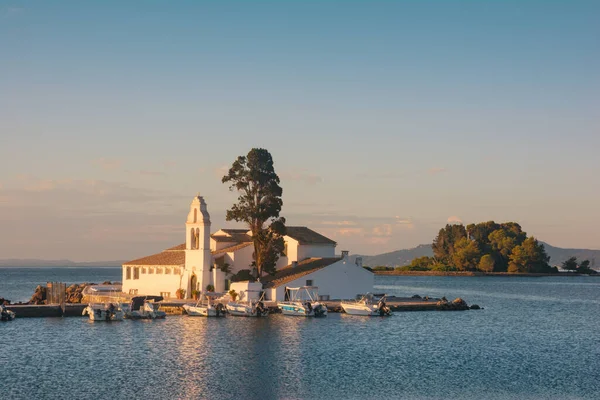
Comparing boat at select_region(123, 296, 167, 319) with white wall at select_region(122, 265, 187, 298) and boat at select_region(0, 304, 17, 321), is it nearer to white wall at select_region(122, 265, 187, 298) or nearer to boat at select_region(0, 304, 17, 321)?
A: boat at select_region(0, 304, 17, 321)

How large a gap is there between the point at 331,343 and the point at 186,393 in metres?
20.3

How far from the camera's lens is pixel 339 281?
86.4 m

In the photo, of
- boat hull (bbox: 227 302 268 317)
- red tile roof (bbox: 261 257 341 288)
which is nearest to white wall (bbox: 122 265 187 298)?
red tile roof (bbox: 261 257 341 288)

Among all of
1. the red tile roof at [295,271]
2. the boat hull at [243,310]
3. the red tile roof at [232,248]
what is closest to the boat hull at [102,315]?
the boat hull at [243,310]

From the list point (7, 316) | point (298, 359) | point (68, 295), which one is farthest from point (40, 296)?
point (298, 359)

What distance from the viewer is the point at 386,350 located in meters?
55.9

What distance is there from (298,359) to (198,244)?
3791 cm

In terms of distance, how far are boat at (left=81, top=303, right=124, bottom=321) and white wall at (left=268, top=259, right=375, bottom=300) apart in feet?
54.7

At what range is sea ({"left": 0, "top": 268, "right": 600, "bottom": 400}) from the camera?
41.2 m

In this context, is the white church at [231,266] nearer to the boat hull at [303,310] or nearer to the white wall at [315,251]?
the white wall at [315,251]

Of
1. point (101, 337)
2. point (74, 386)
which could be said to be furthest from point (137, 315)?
point (74, 386)

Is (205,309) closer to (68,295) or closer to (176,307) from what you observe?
(176,307)

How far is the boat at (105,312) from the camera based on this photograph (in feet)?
240

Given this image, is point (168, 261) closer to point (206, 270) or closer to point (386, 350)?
point (206, 270)
